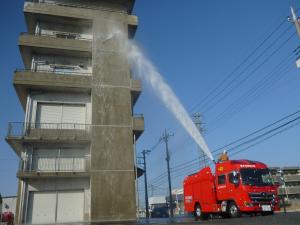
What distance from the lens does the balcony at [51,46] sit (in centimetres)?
2738

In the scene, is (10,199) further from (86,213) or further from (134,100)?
(134,100)

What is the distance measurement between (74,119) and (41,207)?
8.06m

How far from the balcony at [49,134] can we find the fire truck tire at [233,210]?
43.9ft

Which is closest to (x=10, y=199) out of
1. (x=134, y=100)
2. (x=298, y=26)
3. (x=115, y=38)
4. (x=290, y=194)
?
(x=134, y=100)

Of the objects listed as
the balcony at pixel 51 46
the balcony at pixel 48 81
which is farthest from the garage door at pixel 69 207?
the balcony at pixel 51 46

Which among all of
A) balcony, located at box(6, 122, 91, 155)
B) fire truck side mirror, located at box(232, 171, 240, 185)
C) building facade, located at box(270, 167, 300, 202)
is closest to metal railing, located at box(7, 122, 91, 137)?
balcony, located at box(6, 122, 91, 155)

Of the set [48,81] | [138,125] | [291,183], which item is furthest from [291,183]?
[48,81]

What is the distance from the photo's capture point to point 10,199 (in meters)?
40.5

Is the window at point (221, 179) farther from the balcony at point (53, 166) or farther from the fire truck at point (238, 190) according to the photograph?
the balcony at point (53, 166)

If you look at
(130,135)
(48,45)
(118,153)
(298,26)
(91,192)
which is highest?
(48,45)

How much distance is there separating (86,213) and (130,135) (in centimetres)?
768

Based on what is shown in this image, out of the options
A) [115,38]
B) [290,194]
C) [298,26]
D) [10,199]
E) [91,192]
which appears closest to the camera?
[298,26]

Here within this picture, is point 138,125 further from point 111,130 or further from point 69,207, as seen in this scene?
point 69,207

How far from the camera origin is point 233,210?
1839 centimetres
